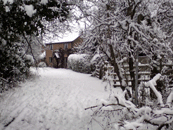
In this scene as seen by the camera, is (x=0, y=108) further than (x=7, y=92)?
No

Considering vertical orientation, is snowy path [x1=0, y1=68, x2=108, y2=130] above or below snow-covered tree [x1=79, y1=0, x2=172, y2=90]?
below

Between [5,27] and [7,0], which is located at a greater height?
[7,0]

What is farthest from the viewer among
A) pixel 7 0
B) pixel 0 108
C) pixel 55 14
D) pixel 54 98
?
pixel 54 98

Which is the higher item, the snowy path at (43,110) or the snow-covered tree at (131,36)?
the snow-covered tree at (131,36)

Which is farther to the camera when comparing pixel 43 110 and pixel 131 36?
pixel 43 110

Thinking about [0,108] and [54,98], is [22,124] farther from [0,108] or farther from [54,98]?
[54,98]

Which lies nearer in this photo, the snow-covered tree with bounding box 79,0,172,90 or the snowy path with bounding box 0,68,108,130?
the snow-covered tree with bounding box 79,0,172,90

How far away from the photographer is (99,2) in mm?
4520

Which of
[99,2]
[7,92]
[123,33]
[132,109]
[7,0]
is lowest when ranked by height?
[7,92]

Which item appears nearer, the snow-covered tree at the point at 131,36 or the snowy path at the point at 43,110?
the snow-covered tree at the point at 131,36

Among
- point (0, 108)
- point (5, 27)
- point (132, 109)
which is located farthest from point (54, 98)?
point (132, 109)

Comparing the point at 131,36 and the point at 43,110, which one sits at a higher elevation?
the point at 131,36

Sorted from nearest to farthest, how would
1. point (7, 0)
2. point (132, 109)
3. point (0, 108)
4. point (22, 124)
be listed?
point (132, 109) < point (7, 0) < point (22, 124) < point (0, 108)

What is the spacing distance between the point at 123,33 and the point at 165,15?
72.7 inches
